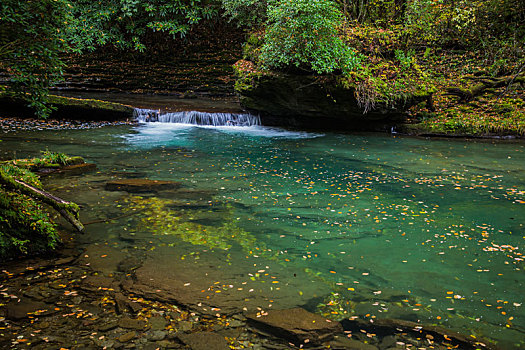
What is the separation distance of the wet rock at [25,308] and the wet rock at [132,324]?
817 millimetres

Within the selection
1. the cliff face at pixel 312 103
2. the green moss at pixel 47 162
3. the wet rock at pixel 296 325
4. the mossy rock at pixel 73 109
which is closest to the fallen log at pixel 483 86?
the cliff face at pixel 312 103

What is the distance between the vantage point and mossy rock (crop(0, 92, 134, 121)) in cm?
1797

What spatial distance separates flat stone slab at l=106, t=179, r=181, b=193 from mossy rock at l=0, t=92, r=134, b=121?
10.7m

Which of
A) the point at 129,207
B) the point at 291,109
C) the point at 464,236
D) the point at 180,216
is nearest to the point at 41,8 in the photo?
the point at 129,207

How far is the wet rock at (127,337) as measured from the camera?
3883mm

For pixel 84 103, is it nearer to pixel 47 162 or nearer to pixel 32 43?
pixel 47 162

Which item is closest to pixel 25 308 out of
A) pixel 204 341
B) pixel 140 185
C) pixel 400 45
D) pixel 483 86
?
pixel 204 341

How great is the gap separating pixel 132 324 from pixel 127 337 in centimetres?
22

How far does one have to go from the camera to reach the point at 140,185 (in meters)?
9.11

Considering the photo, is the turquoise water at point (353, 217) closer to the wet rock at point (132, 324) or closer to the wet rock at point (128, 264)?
the wet rock at point (128, 264)

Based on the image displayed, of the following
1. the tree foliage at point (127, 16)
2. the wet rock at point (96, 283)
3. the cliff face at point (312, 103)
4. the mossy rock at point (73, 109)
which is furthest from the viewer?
the tree foliage at point (127, 16)

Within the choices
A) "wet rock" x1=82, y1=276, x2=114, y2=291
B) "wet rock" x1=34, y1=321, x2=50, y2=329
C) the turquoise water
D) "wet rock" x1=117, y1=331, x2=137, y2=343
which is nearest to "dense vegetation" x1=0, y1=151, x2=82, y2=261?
the turquoise water

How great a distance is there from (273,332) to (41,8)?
683cm

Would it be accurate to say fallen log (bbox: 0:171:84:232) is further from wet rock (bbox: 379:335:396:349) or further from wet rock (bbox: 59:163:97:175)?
wet rock (bbox: 59:163:97:175)
